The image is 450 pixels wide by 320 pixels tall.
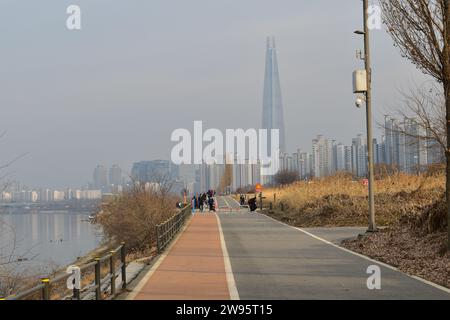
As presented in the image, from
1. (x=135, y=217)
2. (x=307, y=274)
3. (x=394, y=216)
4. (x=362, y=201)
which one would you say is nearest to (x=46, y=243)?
(x=135, y=217)

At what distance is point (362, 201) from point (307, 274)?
19.3 m

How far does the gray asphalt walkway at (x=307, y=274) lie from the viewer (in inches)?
401

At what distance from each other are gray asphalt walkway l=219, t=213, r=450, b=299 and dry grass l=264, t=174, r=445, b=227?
8004mm

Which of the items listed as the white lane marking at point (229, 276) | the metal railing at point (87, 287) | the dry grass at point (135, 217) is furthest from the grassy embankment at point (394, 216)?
the dry grass at point (135, 217)

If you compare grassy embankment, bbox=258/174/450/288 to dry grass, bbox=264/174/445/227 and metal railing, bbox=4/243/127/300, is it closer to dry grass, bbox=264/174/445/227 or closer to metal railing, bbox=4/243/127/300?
dry grass, bbox=264/174/445/227

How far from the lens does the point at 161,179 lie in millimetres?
29797

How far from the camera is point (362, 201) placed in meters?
31.4

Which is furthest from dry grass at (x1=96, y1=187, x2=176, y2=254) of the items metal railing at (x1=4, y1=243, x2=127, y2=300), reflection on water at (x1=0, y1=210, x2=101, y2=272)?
metal railing at (x1=4, y1=243, x2=127, y2=300)

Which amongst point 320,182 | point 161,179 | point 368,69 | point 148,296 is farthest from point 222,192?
point 148,296

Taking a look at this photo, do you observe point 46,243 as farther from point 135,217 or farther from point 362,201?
point 362,201

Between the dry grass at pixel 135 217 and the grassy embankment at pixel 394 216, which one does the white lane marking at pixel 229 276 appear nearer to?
the grassy embankment at pixel 394 216

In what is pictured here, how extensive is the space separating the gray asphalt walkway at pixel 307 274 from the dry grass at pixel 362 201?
315 inches

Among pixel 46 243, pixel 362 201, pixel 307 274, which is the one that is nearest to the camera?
pixel 307 274
